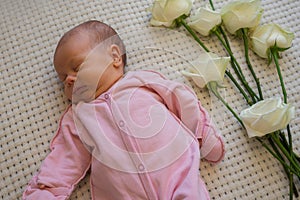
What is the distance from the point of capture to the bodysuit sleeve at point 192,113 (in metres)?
0.91

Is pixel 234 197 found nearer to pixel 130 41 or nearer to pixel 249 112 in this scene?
pixel 249 112

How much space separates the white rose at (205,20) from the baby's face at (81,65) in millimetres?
258

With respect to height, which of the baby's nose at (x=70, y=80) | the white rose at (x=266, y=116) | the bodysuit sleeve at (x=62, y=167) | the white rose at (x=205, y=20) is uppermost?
the white rose at (x=205, y=20)

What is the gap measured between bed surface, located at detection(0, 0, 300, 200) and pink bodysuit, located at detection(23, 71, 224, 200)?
5cm

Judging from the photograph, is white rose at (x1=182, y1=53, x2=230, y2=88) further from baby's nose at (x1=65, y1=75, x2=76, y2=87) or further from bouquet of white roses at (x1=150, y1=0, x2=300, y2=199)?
baby's nose at (x1=65, y1=75, x2=76, y2=87)

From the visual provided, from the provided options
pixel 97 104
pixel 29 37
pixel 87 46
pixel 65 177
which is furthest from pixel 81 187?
pixel 29 37

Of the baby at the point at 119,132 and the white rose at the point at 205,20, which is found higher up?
the white rose at the point at 205,20

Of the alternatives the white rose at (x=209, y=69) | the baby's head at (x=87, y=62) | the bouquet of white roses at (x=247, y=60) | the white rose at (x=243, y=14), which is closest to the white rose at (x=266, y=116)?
the bouquet of white roses at (x=247, y=60)

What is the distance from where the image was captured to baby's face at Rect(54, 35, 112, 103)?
3.02 ft

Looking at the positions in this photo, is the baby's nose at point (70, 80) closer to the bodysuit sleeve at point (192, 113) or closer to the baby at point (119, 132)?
the baby at point (119, 132)

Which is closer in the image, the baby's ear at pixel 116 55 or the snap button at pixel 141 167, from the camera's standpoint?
the snap button at pixel 141 167

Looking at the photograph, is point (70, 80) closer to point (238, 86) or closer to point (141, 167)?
point (141, 167)

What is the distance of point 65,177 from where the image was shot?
877 millimetres

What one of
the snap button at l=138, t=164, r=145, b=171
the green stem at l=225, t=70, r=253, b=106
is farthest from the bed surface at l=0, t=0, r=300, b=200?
the snap button at l=138, t=164, r=145, b=171
